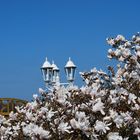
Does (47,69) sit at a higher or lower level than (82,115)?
higher

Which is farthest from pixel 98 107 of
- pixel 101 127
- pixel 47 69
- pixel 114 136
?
pixel 47 69

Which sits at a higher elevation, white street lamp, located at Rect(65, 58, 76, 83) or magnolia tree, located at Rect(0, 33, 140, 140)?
white street lamp, located at Rect(65, 58, 76, 83)

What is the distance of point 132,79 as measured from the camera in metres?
6.02

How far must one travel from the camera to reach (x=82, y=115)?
15.8 ft

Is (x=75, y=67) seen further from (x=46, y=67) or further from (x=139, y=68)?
(x=139, y=68)

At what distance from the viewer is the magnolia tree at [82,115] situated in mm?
4879

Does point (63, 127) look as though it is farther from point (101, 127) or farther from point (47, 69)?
A: point (47, 69)

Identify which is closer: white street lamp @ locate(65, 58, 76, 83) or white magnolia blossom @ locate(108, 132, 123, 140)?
white magnolia blossom @ locate(108, 132, 123, 140)

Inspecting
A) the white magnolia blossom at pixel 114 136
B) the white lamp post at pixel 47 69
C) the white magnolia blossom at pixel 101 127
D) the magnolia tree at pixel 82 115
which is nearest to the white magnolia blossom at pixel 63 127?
the magnolia tree at pixel 82 115

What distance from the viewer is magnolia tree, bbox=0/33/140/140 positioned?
16.0 feet

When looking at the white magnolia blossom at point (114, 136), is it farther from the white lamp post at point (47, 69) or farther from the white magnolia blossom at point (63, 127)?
the white lamp post at point (47, 69)

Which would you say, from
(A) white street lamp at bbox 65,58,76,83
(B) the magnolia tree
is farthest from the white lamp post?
(B) the magnolia tree

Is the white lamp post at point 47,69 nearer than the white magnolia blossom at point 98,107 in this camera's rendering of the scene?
No

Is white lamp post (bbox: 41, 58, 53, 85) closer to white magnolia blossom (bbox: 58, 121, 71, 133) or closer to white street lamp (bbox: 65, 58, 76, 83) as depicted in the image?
white street lamp (bbox: 65, 58, 76, 83)
